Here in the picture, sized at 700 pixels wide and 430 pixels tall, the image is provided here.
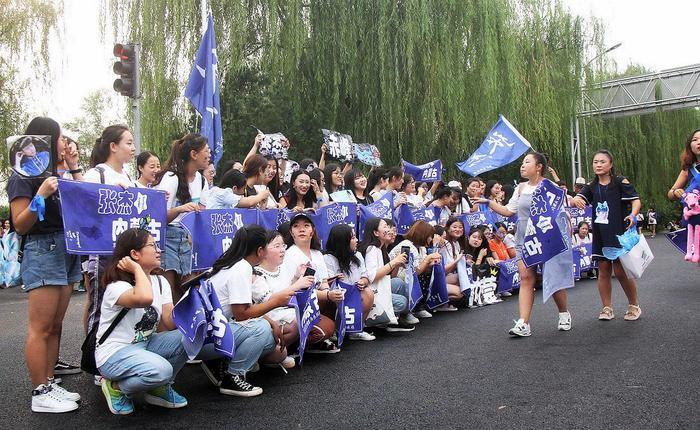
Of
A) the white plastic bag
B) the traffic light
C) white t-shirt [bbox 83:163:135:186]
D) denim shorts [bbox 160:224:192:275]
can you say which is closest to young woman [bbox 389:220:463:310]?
the white plastic bag

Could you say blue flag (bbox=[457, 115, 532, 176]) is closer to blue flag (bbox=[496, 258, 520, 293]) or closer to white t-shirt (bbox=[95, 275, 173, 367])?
blue flag (bbox=[496, 258, 520, 293])

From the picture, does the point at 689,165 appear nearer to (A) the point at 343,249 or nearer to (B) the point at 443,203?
(A) the point at 343,249

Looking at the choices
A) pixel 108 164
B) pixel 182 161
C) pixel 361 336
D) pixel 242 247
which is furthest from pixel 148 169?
pixel 361 336

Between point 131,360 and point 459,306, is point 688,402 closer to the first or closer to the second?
point 131,360

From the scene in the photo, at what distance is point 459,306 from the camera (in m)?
8.45

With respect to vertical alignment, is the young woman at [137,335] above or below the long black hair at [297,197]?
below

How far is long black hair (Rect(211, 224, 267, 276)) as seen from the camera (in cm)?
468

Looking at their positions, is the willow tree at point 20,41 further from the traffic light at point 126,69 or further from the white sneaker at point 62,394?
the white sneaker at point 62,394

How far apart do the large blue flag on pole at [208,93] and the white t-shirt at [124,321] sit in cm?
428

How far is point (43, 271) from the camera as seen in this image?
13.7ft

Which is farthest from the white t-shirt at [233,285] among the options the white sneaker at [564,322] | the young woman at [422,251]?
the white sneaker at [564,322]

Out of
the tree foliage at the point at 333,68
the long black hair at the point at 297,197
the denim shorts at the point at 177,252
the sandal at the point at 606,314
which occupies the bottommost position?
the sandal at the point at 606,314

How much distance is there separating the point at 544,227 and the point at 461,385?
2.22 metres

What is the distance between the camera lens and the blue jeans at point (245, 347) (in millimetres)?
4441
